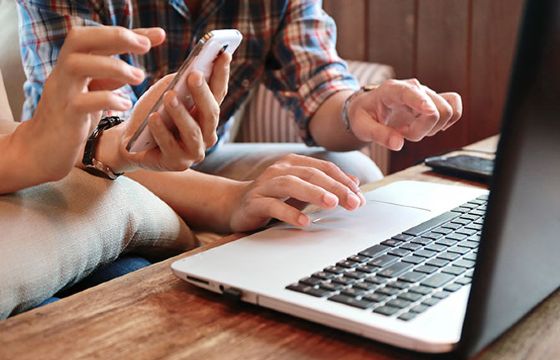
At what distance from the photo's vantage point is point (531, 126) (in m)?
0.45

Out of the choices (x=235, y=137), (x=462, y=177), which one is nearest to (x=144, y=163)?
(x=462, y=177)

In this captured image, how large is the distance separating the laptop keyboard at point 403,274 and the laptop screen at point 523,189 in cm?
4

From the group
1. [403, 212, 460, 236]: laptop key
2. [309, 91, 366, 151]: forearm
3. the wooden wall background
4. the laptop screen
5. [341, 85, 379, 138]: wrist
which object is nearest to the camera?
the laptop screen

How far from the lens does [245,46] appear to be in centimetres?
142

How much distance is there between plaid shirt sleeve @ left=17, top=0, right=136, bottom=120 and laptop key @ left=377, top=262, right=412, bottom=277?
70cm

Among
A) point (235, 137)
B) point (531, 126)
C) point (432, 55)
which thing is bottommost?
point (235, 137)

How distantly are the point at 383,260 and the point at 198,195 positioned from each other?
44cm

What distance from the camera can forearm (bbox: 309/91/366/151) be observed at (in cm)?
127

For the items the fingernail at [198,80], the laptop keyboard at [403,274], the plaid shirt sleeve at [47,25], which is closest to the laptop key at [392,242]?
the laptop keyboard at [403,274]

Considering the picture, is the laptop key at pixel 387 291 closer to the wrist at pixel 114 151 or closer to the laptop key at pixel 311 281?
the laptop key at pixel 311 281

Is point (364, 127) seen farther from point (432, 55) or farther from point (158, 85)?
point (432, 55)

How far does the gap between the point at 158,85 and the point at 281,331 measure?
1.24 ft

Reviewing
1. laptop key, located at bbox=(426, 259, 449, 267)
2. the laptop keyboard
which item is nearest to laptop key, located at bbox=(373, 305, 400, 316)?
the laptop keyboard

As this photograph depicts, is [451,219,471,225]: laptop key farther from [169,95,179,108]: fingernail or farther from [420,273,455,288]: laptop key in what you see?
[169,95,179,108]: fingernail
